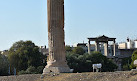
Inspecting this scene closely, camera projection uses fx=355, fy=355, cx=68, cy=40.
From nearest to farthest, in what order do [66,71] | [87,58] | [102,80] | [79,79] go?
[102,80], [79,79], [66,71], [87,58]

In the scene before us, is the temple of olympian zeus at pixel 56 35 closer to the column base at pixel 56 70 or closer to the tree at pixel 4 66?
the column base at pixel 56 70

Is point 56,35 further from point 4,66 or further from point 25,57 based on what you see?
point 25,57

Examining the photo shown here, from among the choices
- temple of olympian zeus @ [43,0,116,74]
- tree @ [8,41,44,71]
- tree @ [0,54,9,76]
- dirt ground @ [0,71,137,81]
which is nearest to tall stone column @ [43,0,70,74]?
temple of olympian zeus @ [43,0,116,74]

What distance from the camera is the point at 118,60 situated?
81750 millimetres

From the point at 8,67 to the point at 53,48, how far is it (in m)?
21.8

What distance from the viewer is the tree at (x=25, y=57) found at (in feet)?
159

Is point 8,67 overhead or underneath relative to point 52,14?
underneath

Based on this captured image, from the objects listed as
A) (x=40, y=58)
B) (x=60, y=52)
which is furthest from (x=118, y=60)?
(x=60, y=52)

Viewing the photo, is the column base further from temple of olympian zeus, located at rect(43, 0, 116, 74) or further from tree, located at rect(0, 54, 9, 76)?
tree, located at rect(0, 54, 9, 76)

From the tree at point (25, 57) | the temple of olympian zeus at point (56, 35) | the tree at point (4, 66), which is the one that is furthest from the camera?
the tree at point (25, 57)

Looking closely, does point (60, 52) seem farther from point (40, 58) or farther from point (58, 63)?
point (40, 58)

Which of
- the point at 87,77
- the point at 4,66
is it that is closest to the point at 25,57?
A: the point at 4,66

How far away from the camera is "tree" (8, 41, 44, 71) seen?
4846 cm

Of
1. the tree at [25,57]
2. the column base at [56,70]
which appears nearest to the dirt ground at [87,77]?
the column base at [56,70]
